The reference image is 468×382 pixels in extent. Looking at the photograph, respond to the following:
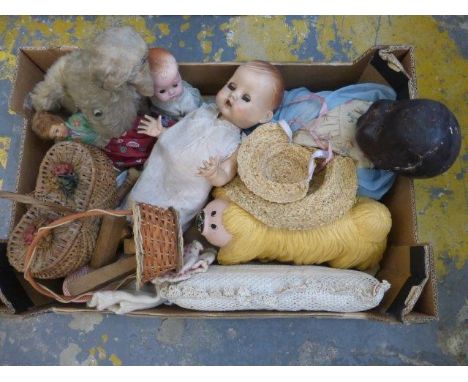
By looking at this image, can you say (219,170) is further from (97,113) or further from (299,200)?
(97,113)

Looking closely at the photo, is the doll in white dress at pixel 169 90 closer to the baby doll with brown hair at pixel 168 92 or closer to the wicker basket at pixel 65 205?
the baby doll with brown hair at pixel 168 92

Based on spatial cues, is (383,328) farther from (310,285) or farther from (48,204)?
(48,204)

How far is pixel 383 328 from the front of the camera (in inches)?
53.9

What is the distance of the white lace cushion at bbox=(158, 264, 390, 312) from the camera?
1.05 m

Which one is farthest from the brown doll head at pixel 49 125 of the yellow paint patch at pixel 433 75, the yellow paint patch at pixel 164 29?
the yellow paint patch at pixel 433 75

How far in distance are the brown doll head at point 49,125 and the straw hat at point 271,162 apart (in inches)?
16.7

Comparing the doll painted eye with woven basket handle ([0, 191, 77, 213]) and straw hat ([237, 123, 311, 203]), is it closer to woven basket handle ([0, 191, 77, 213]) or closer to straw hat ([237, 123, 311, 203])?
woven basket handle ([0, 191, 77, 213])

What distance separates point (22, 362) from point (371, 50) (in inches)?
48.5

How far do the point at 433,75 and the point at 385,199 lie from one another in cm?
47

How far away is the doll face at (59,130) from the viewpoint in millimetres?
1166

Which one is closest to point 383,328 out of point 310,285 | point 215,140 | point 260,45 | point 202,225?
point 310,285

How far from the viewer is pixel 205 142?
1194 millimetres

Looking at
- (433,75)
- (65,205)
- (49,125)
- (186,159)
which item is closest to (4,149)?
(49,125)

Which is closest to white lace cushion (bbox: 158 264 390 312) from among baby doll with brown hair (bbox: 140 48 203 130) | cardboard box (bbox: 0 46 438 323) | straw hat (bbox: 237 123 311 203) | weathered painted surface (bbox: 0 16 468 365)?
cardboard box (bbox: 0 46 438 323)
